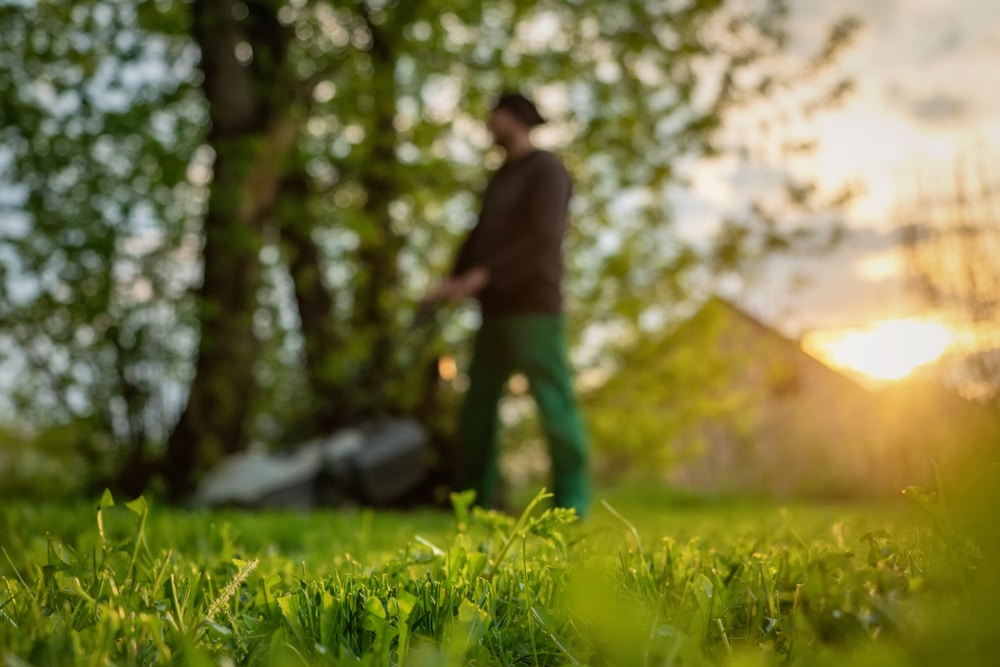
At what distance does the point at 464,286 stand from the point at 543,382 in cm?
63

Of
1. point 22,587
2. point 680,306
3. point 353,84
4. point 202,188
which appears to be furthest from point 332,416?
point 22,587

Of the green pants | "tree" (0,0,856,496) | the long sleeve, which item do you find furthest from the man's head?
"tree" (0,0,856,496)

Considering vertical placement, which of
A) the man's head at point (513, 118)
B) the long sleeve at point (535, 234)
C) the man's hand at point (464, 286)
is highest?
the man's head at point (513, 118)

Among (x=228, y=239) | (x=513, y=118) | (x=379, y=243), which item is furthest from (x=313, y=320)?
(x=513, y=118)

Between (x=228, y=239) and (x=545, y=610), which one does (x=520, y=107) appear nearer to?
(x=228, y=239)

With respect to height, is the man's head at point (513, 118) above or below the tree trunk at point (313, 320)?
above

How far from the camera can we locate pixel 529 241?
Answer: 491 cm

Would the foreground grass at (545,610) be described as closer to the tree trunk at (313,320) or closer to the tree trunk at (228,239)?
the tree trunk at (228,239)

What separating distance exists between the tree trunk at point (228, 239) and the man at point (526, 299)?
112 inches

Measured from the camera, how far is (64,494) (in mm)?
8203

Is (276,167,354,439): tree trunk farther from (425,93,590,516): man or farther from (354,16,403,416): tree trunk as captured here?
(425,93,590,516): man

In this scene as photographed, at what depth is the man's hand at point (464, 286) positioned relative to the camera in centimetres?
484

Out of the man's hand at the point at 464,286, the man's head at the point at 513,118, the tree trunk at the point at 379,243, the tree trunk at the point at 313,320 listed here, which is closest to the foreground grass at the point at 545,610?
the man's hand at the point at 464,286

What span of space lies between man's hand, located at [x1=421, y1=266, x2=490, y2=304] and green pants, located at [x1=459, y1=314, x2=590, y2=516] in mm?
228
